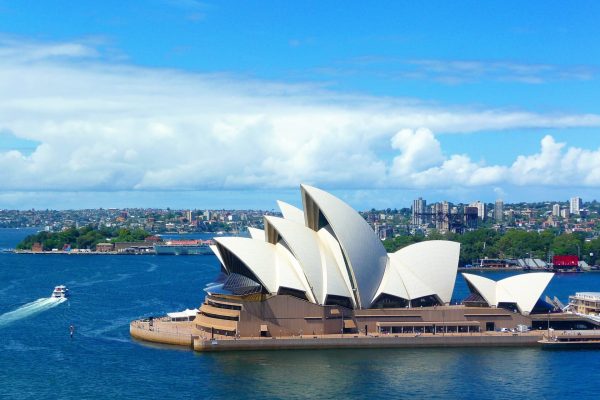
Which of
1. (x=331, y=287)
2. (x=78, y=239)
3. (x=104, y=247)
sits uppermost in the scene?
(x=78, y=239)

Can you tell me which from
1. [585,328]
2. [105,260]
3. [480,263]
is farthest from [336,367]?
[105,260]

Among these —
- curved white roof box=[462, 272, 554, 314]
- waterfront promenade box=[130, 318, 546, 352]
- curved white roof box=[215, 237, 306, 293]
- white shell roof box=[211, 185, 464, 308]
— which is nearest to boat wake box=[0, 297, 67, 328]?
waterfront promenade box=[130, 318, 546, 352]

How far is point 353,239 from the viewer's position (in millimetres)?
53812

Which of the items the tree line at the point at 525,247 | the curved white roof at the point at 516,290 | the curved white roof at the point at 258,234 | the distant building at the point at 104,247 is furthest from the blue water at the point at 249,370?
the distant building at the point at 104,247

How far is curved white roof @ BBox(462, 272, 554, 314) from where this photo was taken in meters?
55.2

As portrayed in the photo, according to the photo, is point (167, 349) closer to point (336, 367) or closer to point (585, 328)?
point (336, 367)

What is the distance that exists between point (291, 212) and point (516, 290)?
49.8 feet

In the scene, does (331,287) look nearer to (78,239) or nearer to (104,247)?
(104,247)

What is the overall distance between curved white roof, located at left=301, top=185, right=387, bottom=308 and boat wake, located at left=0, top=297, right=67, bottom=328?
22.0 meters

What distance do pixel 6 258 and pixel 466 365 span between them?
104 m

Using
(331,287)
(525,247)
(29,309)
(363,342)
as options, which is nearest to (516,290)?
(363,342)

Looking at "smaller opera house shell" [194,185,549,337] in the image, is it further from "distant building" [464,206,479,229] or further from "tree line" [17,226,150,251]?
"distant building" [464,206,479,229]

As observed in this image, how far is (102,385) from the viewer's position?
4138 centimetres

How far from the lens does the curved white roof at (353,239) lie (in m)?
53.4
